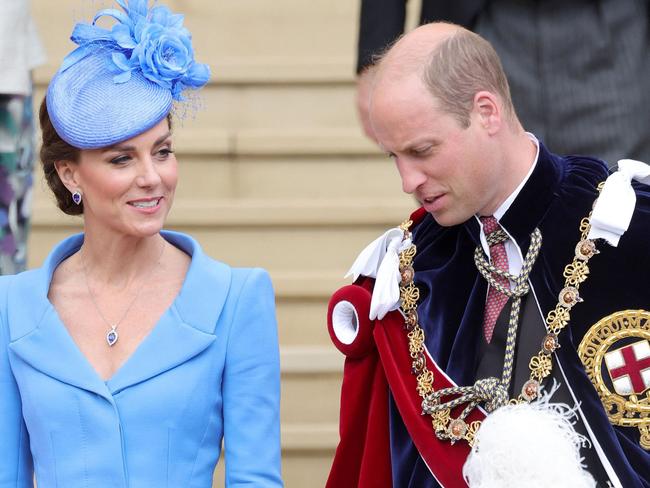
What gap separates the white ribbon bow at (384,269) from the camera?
10.1ft

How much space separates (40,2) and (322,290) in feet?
5.79

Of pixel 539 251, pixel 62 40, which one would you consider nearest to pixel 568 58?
pixel 539 251

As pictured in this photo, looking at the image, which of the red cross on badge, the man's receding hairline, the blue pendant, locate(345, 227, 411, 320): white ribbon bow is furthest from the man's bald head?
the blue pendant

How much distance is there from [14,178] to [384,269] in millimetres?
1180

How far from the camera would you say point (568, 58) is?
3496mm

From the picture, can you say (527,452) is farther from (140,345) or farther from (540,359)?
(140,345)

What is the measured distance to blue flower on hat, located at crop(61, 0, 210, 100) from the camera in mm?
2998

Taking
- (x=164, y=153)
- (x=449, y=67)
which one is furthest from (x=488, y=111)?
(x=164, y=153)

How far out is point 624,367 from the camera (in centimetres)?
291

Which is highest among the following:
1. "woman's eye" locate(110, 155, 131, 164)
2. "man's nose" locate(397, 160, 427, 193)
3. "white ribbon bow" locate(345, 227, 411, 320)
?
"man's nose" locate(397, 160, 427, 193)

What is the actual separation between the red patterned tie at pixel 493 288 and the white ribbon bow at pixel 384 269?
201 millimetres

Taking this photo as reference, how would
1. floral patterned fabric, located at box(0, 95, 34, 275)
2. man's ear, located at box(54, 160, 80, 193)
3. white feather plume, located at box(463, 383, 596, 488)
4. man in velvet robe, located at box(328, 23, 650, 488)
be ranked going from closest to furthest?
white feather plume, located at box(463, 383, 596, 488)
man in velvet robe, located at box(328, 23, 650, 488)
man's ear, located at box(54, 160, 80, 193)
floral patterned fabric, located at box(0, 95, 34, 275)

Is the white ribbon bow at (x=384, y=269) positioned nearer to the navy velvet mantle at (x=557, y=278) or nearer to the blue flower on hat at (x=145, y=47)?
the navy velvet mantle at (x=557, y=278)

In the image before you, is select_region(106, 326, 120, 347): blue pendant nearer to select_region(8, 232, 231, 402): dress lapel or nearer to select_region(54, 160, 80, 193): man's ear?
select_region(8, 232, 231, 402): dress lapel
